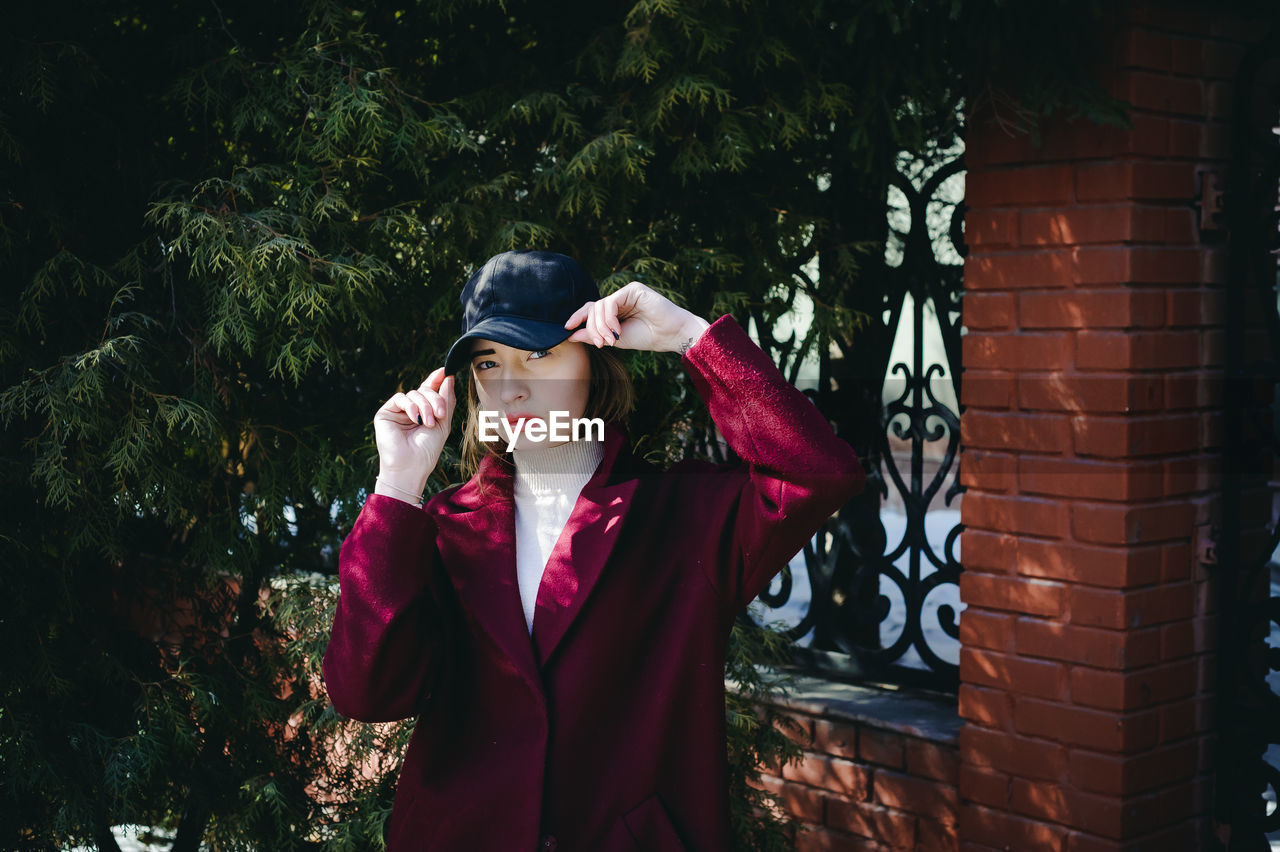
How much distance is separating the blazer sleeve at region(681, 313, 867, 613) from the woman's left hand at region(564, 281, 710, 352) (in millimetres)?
34

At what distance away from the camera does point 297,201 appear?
9.40ft

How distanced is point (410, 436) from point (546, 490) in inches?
10.7

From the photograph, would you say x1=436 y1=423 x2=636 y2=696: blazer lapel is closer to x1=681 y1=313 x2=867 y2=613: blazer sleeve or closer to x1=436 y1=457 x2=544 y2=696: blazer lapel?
x1=436 y1=457 x2=544 y2=696: blazer lapel

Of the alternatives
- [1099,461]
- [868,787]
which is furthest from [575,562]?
[868,787]

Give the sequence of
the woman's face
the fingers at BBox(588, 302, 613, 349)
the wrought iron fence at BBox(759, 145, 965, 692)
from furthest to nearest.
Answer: the wrought iron fence at BBox(759, 145, 965, 692), the woman's face, the fingers at BBox(588, 302, 613, 349)

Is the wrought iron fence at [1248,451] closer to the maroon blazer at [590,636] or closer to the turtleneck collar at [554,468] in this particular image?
the maroon blazer at [590,636]

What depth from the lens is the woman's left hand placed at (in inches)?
69.2

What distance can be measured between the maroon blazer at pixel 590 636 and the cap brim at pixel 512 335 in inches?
8.4

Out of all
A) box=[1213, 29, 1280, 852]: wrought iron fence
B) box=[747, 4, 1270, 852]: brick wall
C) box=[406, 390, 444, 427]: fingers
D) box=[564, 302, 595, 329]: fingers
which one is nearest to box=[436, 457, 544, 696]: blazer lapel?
box=[406, 390, 444, 427]: fingers

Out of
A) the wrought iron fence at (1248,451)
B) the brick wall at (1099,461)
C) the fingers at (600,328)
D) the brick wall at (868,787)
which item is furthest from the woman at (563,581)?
the wrought iron fence at (1248,451)

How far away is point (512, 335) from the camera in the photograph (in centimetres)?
182

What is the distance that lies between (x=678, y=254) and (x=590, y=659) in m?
1.44

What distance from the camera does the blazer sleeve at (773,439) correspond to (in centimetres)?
176

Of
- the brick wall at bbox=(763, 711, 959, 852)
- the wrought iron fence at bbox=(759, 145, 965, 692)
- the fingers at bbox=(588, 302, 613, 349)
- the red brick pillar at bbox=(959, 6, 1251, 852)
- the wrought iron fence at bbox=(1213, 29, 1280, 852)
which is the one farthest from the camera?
the wrought iron fence at bbox=(759, 145, 965, 692)
